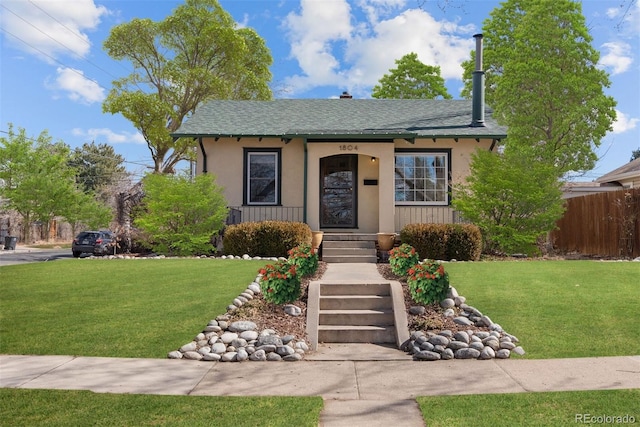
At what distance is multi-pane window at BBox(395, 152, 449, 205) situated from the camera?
590 inches

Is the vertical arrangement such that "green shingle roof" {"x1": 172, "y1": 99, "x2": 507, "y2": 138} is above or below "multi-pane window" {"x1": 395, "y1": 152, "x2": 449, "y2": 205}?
above

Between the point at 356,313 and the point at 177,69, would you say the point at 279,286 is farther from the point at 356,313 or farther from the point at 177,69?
the point at 177,69

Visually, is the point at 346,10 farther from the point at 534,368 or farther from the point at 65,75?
the point at 65,75

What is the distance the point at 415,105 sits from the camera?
18062 mm

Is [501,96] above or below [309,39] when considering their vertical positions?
above

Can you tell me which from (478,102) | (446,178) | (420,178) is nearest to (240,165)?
(420,178)

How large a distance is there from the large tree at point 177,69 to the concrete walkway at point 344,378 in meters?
24.2

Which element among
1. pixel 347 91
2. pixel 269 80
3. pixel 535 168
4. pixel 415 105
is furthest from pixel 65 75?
pixel 535 168

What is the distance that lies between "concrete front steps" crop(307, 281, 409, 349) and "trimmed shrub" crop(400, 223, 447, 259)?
4.47 metres

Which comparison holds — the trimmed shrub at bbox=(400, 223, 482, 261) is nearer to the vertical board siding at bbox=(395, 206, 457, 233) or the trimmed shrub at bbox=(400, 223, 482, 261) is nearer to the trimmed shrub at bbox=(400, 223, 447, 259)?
the trimmed shrub at bbox=(400, 223, 447, 259)

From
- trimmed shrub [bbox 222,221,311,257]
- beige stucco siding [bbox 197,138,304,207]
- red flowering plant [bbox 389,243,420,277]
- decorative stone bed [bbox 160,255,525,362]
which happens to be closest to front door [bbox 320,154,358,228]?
beige stucco siding [bbox 197,138,304,207]

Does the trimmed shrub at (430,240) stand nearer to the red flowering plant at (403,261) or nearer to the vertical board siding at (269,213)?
the red flowering plant at (403,261)

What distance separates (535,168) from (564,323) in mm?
7753

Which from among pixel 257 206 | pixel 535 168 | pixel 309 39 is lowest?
pixel 257 206
